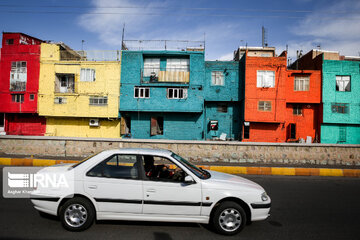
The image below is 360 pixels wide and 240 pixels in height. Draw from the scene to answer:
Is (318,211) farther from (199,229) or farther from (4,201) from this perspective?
(4,201)

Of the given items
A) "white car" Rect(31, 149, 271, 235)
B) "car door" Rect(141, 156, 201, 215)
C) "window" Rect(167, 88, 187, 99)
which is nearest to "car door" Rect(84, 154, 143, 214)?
"white car" Rect(31, 149, 271, 235)

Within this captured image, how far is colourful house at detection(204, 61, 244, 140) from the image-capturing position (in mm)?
20078

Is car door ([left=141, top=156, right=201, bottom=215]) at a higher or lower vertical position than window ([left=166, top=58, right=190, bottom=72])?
lower

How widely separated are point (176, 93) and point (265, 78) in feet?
27.6

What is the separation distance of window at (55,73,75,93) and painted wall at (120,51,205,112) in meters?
5.31

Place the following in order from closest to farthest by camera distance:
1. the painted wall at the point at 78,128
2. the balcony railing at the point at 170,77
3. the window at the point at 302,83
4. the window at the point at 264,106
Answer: the window at the point at 264,106
the balcony railing at the point at 170,77
the window at the point at 302,83
the painted wall at the point at 78,128

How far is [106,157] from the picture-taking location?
397 centimetres

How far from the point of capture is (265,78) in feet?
62.4

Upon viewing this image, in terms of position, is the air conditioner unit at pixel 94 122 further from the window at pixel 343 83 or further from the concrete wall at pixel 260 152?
the window at pixel 343 83

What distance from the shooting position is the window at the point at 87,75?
19.5 meters

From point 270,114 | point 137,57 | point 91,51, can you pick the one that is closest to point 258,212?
point 270,114

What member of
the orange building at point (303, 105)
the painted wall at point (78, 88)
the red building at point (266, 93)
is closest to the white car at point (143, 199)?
the painted wall at point (78, 88)

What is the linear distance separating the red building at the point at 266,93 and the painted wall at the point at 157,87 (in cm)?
441

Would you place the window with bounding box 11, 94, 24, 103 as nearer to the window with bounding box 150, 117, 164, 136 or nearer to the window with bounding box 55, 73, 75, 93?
the window with bounding box 55, 73, 75, 93
